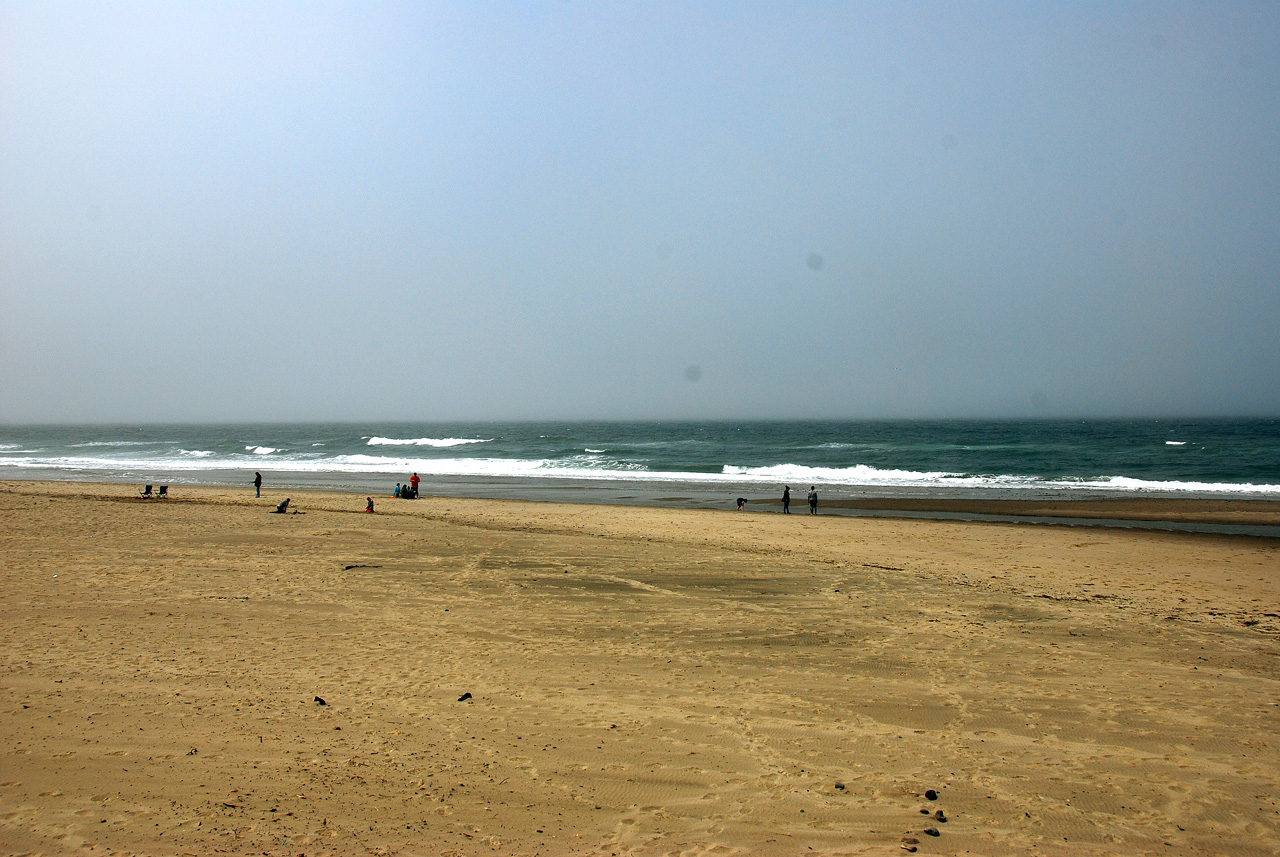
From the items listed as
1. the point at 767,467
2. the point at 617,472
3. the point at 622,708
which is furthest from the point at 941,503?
the point at 622,708

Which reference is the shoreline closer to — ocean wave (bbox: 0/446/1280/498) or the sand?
ocean wave (bbox: 0/446/1280/498)

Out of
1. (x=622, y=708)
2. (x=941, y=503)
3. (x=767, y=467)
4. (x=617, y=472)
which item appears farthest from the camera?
(x=767, y=467)

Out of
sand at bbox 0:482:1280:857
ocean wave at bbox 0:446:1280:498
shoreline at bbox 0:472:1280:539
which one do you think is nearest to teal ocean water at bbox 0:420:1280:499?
ocean wave at bbox 0:446:1280:498

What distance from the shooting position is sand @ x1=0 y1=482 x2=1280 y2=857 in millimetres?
4516

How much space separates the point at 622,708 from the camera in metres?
6.33

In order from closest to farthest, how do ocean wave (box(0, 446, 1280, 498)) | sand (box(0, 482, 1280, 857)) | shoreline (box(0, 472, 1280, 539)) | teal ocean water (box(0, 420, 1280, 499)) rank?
1. sand (box(0, 482, 1280, 857))
2. shoreline (box(0, 472, 1280, 539))
3. ocean wave (box(0, 446, 1280, 498))
4. teal ocean water (box(0, 420, 1280, 499))

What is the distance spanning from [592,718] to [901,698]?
2966mm

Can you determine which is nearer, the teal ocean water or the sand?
the sand

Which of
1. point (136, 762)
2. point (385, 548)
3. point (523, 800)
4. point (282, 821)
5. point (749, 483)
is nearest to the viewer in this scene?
point (282, 821)

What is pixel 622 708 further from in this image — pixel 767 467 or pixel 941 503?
→ pixel 767 467

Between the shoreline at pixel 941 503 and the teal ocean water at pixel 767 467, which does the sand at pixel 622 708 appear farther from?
the teal ocean water at pixel 767 467

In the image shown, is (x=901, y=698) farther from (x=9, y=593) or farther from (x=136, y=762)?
(x=9, y=593)

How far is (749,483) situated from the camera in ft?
119

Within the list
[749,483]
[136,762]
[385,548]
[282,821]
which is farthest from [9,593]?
[749,483]
